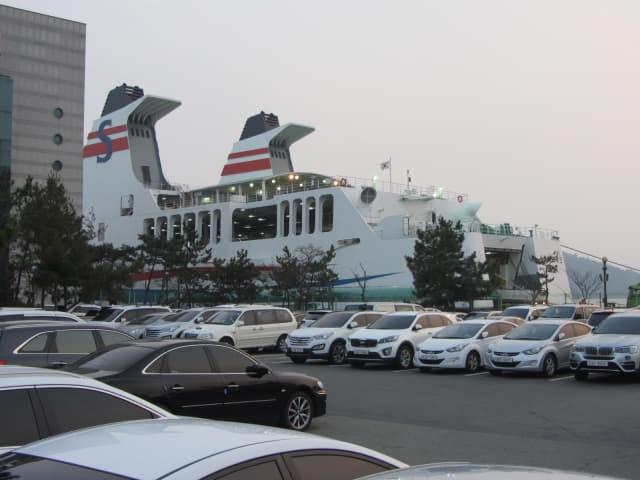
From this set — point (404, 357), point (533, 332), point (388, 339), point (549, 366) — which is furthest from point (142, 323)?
point (549, 366)

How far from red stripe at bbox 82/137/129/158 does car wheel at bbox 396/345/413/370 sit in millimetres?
47311

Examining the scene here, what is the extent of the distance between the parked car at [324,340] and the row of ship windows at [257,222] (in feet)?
89.6

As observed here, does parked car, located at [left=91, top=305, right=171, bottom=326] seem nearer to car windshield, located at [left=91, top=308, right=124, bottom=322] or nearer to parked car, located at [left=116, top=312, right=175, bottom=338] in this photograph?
car windshield, located at [left=91, top=308, right=124, bottom=322]

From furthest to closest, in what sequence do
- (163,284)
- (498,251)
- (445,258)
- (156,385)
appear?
(163,284)
(498,251)
(445,258)
(156,385)

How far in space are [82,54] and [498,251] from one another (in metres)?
40.7

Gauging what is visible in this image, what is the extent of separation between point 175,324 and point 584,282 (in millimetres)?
49804

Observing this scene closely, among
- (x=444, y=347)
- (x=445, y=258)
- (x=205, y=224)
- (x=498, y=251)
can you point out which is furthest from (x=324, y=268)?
(x=444, y=347)

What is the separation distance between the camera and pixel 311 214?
173ft

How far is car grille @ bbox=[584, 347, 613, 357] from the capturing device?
16.0 m

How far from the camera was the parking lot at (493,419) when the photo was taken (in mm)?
8766

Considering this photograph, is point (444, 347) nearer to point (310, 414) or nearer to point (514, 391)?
point (514, 391)

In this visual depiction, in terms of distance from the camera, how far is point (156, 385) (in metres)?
8.68

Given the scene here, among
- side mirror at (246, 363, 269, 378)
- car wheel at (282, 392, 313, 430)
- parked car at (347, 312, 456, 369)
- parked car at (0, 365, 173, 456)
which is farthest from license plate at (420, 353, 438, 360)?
parked car at (0, 365, 173, 456)

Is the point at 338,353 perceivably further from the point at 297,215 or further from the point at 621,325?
the point at 297,215
